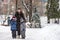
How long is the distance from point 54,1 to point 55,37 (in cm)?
3049

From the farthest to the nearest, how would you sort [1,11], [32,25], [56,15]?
[1,11]
[56,15]
[32,25]

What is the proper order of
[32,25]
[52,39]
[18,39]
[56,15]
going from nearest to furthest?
[52,39], [18,39], [32,25], [56,15]

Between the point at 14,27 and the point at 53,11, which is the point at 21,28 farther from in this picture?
the point at 53,11

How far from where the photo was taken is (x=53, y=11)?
40.0 meters

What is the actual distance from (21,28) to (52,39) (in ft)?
11.2

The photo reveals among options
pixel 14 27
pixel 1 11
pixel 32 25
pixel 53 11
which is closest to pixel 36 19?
pixel 32 25

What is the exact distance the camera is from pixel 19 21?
12.6 metres

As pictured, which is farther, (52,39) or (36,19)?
(36,19)

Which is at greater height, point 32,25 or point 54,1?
point 54,1

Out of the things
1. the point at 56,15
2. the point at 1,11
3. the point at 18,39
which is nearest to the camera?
the point at 18,39

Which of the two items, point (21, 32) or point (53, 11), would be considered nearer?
point (21, 32)

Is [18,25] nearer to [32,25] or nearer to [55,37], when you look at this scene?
[55,37]

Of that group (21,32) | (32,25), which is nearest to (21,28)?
(21,32)

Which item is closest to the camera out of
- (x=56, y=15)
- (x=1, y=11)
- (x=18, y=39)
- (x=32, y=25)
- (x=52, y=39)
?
(x=52, y=39)
